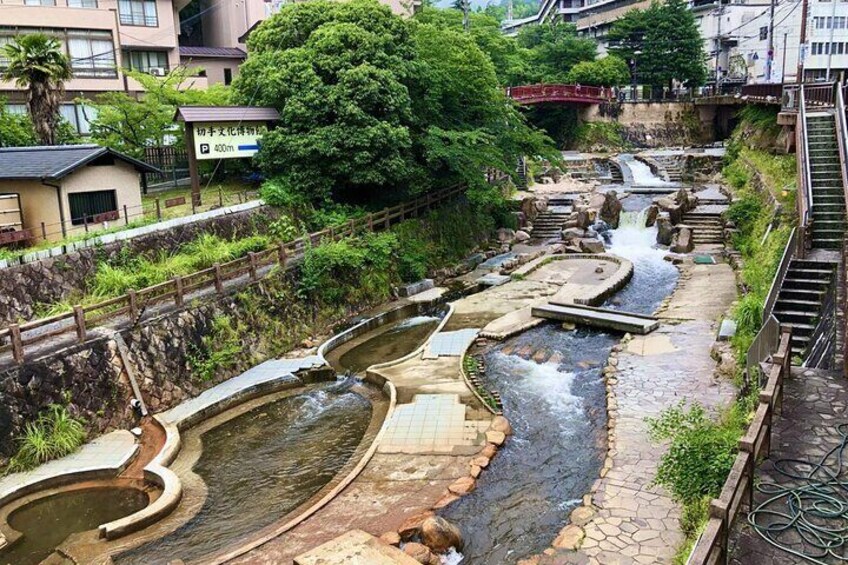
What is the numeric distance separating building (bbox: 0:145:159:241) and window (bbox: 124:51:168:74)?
18.1 m

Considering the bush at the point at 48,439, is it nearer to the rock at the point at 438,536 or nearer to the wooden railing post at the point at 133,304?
the wooden railing post at the point at 133,304

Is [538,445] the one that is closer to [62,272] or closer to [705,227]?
[62,272]

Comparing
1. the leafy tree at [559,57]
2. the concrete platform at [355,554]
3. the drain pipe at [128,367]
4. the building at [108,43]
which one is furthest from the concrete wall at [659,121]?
the concrete platform at [355,554]

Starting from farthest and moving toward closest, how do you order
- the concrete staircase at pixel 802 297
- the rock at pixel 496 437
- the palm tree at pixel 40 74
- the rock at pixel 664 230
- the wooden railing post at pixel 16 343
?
1. the rock at pixel 664 230
2. the palm tree at pixel 40 74
3. the concrete staircase at pixel 802 297
4. the wooden railing post at pixel 16 343
5. the rock at pixel 496 437

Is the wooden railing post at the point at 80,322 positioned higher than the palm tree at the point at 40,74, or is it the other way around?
the palm tree at the point at 40,74

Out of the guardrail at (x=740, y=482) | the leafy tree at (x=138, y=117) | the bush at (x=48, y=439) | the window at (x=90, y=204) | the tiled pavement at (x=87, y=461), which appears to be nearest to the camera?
the guardrail at (x=740, y=482)

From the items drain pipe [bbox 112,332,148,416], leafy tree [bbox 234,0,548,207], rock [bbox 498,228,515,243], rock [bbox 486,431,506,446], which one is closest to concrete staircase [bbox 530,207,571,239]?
rock [bbox 498,228,515,243]

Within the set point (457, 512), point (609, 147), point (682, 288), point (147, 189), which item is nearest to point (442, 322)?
point (682, 288)

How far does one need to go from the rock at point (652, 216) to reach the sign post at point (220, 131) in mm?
18986

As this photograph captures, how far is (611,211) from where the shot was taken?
1323 inches

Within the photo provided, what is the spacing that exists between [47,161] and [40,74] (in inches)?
185

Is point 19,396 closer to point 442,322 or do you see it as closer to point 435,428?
point 435,428

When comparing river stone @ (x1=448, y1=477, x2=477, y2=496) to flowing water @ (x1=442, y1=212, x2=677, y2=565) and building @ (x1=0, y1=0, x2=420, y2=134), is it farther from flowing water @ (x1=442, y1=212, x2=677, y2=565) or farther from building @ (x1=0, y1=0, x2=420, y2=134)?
building @ (x1=0, y1=0, x2=420, y2=134)

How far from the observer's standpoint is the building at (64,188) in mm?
19938
